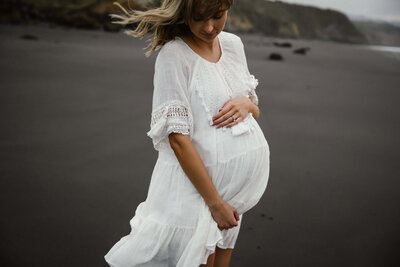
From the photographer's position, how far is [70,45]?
10.9m

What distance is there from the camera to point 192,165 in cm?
123

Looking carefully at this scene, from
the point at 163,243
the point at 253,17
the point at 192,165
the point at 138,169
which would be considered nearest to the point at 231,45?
the point at 192,165

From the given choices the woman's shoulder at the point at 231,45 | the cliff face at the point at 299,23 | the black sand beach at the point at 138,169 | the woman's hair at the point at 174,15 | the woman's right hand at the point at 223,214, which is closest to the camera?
the woman's hair at the point at 174,15

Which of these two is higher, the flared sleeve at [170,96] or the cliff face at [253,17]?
the flared sleeve at [170,96]

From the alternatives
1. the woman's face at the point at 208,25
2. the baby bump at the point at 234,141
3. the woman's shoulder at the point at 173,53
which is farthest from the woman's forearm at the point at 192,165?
the woman's face at the point at 208,25

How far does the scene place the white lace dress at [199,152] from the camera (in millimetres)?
1232

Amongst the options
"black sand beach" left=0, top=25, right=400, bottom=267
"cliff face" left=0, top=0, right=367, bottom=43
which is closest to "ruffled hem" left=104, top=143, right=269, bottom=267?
"black sand beach" left=0, top=25, right=400, bottom=267

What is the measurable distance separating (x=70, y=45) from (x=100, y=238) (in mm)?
9449

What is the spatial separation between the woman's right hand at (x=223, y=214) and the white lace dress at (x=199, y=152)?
0.03m

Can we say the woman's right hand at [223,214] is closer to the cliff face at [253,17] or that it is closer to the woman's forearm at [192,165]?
the woman's forearm at [192,165]

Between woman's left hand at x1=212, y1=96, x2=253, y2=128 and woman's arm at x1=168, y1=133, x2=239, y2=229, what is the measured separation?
0.15 meters

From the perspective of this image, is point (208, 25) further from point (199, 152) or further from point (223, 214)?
point (223, 214)

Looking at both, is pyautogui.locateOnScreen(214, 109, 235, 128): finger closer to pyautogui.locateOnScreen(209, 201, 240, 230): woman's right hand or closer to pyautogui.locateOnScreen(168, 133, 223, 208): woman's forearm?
pyautogui.locateOnScreen(168, 133, 223, 208): woman's forearm

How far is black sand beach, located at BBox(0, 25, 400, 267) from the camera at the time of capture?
2.62 metres
